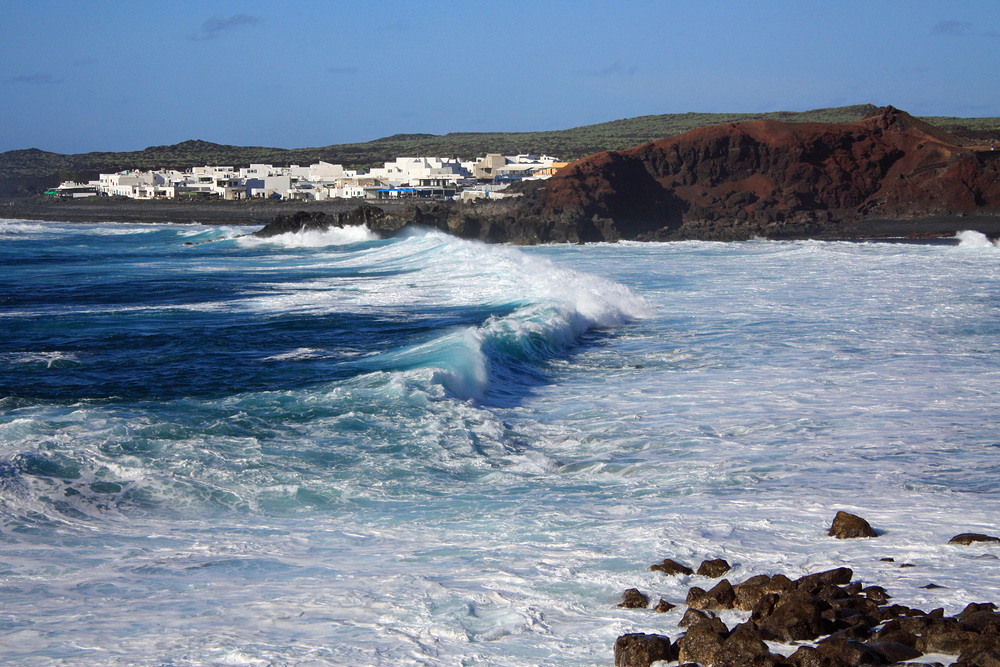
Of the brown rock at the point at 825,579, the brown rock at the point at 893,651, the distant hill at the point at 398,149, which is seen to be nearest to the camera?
the brown rock at the point at 893,651

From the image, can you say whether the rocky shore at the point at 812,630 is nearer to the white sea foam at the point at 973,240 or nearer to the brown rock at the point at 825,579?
the brown rock at the point at 825,579

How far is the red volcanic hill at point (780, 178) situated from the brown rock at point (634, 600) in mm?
44474

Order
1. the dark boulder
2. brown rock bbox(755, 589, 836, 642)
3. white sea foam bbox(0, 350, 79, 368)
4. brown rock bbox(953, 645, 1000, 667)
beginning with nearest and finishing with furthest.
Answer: brown rock bbox(953, 645, 1000, 667), the dark boulder, brown rock bbox(755, 589, 836, 642), white sea foam bbox(0, 350, 79, 368)

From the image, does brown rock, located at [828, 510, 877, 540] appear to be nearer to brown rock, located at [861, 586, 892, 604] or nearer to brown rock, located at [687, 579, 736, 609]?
brown rock, located at [861, 586, 892, 604]

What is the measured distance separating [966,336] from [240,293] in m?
15.7

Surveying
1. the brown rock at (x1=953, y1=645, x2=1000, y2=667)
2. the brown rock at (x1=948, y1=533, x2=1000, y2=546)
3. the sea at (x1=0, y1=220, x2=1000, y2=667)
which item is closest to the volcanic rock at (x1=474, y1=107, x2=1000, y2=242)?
the sea at (x1=0, y1=220, x2=1000, y2=667)

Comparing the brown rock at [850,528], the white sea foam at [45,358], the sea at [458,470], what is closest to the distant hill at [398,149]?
the sea at [458,470]

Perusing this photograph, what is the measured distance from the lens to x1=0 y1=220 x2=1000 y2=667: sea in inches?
193

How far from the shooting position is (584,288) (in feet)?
67.2

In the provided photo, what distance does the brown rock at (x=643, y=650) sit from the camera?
164 inches

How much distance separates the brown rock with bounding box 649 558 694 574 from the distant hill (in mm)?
104563

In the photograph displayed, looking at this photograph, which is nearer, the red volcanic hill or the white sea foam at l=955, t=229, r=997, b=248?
the white sea foam at l=955, t=229, r=997, b=248

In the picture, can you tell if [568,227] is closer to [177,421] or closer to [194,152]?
[177,421]

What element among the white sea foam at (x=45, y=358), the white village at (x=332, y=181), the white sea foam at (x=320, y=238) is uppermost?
the white village at (x=332, y=181)
